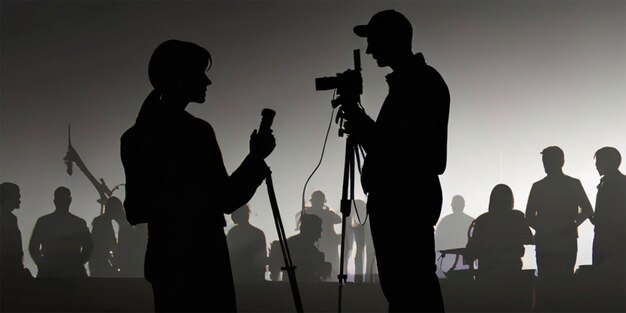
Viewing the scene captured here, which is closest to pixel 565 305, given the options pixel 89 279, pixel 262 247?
pixel 262 247

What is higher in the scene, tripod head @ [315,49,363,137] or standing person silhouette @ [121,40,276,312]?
tripod head @ [315,49,363,137]

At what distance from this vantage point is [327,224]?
8.59 meters

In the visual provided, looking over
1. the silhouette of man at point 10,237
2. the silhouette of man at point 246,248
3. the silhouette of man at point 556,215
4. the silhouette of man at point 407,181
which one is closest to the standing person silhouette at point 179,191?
the silhouette of man at point 407,181

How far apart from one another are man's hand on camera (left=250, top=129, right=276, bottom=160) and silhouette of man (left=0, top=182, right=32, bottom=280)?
4.20 m

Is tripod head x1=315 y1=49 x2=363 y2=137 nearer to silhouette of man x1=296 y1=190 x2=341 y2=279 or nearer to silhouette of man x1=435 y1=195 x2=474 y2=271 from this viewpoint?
silhouette of man x1=435 y1=195 x2=474 y2=271

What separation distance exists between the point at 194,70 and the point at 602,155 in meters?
4.50

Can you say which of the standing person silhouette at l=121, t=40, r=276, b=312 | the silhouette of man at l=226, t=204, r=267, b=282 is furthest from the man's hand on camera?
the silhouette of man at l=226, t=204, r=267, b=282

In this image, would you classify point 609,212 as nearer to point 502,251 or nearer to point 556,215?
point 556,215

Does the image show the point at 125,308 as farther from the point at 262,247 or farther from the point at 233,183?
the point at 233,183

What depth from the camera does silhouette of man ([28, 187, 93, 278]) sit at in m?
6.63

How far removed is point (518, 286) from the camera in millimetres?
5492

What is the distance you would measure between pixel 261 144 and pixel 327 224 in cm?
592

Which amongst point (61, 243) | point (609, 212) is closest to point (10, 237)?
point (61, 243)

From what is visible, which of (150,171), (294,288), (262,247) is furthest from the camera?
(262,247)
